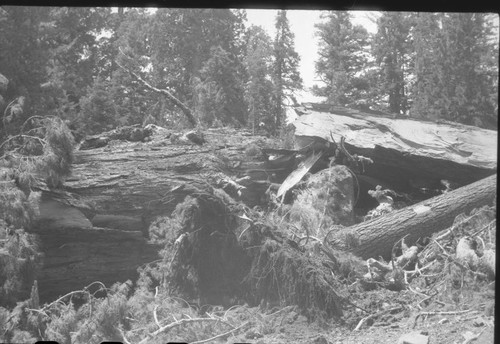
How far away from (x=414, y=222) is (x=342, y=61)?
1.38m

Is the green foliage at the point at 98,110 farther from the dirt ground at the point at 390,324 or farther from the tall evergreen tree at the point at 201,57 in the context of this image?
the dirt ground at the point at 390,324

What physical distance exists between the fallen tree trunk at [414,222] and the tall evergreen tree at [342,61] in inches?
39.2

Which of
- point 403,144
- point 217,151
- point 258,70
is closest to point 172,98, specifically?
point 217,151

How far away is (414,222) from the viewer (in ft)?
15.0

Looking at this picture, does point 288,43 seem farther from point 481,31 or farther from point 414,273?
point 414,273

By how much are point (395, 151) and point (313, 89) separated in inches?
37.8

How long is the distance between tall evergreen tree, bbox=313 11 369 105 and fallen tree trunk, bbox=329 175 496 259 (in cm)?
100

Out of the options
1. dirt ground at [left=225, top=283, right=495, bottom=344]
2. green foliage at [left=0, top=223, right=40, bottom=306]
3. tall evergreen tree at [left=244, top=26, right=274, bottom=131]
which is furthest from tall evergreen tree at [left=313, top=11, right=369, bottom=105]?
green foliage at [left=0, top=223, right=40, bottom=306]

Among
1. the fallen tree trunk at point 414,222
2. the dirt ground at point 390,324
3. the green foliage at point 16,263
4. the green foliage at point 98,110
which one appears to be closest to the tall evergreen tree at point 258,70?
the green foliage at point 98,110

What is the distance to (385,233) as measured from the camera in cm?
454

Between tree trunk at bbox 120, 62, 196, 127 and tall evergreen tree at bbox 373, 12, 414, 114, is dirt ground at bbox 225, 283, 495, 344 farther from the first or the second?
tree trunk at bbox 120, 62, 196, 127

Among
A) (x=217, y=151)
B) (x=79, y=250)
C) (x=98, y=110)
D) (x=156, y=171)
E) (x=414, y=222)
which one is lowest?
(x=79, y=250)

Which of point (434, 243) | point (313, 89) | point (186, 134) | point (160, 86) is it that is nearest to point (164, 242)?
point (186, 134)

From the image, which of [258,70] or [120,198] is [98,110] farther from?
[258,70]
